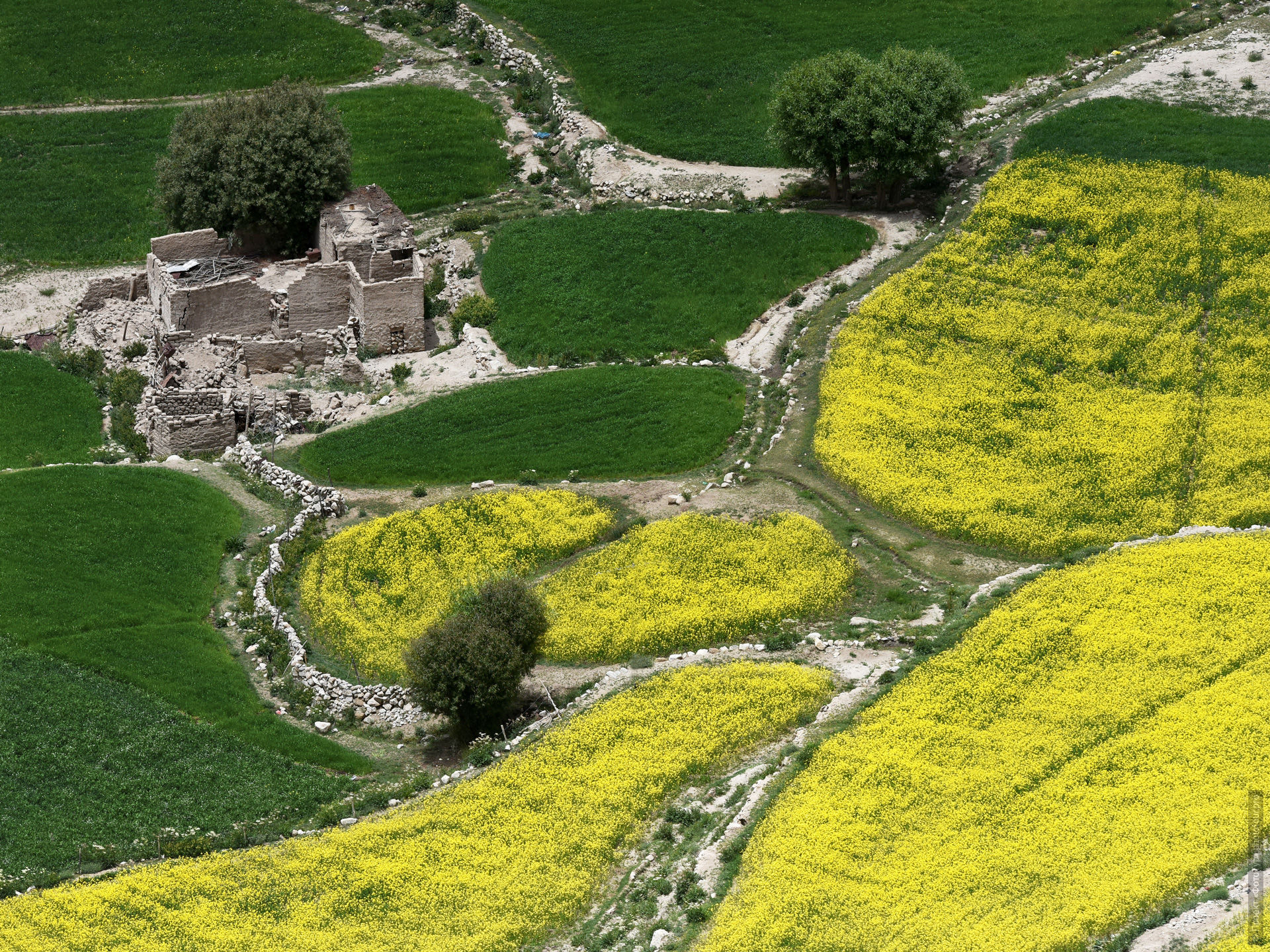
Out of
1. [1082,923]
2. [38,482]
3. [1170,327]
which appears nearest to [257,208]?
[38,482]

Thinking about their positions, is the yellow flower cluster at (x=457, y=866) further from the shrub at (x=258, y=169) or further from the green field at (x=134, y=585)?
the shrub at (x=258, y=169)

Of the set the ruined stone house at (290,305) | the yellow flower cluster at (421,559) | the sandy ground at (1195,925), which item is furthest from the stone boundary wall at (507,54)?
the sandy ground at (1195,925)

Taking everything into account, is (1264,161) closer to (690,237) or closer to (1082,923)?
(690,237)

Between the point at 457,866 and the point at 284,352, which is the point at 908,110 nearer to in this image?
the point at 284,352

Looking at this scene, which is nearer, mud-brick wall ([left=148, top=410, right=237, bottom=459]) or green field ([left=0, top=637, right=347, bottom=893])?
green field ([left=0, top=637, right=347, bottom=893])

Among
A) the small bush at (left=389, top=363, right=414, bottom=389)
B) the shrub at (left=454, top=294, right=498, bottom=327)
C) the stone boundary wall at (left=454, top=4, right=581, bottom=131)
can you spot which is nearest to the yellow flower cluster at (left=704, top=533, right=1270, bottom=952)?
the small bush at (left=389, top=363, right=414, bottom=389)

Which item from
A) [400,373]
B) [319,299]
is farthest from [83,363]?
[400,373]

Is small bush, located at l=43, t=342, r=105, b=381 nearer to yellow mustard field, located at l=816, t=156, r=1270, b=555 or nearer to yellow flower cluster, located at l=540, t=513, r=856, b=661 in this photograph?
yellow flower cluster, located at l=540, t=513, r=856, b=661
